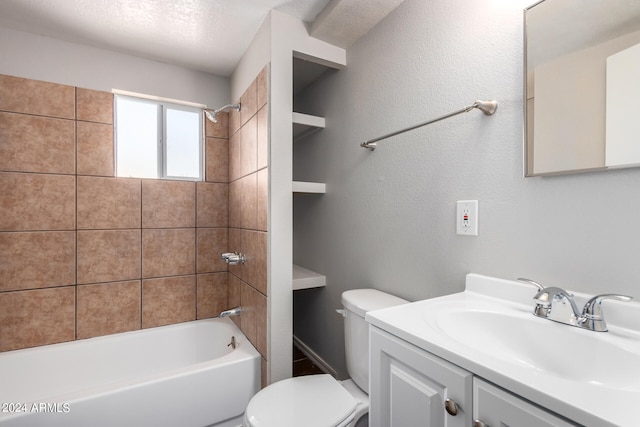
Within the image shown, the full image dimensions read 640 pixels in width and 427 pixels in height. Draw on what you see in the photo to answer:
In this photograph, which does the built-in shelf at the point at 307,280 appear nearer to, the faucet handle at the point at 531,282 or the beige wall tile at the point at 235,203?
the beige wall tile at the point at 235,203

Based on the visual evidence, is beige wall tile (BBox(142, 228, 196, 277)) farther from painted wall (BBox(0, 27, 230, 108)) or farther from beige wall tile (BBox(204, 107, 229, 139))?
painted wall (BBox(0, 27, 230, 108))

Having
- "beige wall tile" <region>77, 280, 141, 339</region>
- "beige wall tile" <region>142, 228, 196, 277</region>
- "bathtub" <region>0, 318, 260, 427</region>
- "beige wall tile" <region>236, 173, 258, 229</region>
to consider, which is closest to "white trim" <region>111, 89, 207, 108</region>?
"beige wall tile" <region>236, 173, 258, 229</region>

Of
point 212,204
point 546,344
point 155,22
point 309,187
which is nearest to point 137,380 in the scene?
point 212,204

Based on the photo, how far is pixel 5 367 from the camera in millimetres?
1740

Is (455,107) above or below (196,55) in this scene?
below

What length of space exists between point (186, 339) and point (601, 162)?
251 centimetres

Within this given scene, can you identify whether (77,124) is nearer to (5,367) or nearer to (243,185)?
(243,185)

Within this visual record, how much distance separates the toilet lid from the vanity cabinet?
0.38 meters

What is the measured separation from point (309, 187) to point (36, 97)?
1792mm

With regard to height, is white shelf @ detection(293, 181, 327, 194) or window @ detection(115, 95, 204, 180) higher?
window @ detection(115, 95, 204, 180)

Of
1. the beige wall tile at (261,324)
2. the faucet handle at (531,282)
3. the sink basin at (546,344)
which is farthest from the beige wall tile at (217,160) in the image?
the faucet handle at (531,282)

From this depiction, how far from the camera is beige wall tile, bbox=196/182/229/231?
2342 mm

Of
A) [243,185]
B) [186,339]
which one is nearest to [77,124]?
[243,185]

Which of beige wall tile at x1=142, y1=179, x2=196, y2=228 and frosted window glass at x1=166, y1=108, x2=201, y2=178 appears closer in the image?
beige wall tile at x1=142, y1=179, x2=196, y2=228
